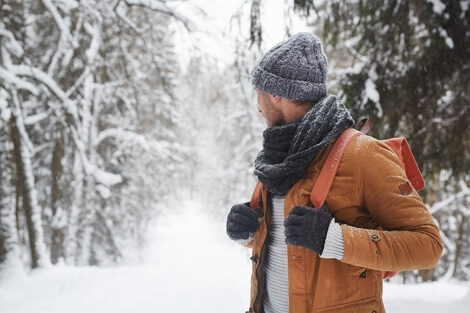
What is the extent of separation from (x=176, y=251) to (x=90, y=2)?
65.2 ft

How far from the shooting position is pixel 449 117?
14.6 ft

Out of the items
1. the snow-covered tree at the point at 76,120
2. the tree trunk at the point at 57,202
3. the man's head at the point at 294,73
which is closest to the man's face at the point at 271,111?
the man's head at the point at 294,73

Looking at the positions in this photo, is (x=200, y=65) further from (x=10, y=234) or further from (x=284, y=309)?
(x=284, y=309)

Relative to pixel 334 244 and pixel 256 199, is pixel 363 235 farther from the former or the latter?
pixel 256 199

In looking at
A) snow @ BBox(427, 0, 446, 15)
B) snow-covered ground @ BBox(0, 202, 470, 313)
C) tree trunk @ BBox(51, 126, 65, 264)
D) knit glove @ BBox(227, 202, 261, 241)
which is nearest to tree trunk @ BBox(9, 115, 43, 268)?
snow-covered ground @ BBox(0, 202, 470, 313)

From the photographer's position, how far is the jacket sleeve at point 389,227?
1.26m

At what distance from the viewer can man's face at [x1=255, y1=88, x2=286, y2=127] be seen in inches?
66.9

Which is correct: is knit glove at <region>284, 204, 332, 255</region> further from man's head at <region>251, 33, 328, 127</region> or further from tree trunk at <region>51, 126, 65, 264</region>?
tree trunk at <region>51, 126, 65, 264</region>

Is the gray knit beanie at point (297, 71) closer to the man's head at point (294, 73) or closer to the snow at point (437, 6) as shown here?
the man's head at point (294, 73)

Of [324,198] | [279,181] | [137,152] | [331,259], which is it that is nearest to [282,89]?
[279,181]

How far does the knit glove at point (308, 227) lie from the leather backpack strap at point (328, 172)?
2.2 inches

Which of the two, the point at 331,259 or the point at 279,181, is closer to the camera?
the point at 331,259

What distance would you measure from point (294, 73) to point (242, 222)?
783 millimetres

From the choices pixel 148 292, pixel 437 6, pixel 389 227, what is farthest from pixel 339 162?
pixel 148 292
